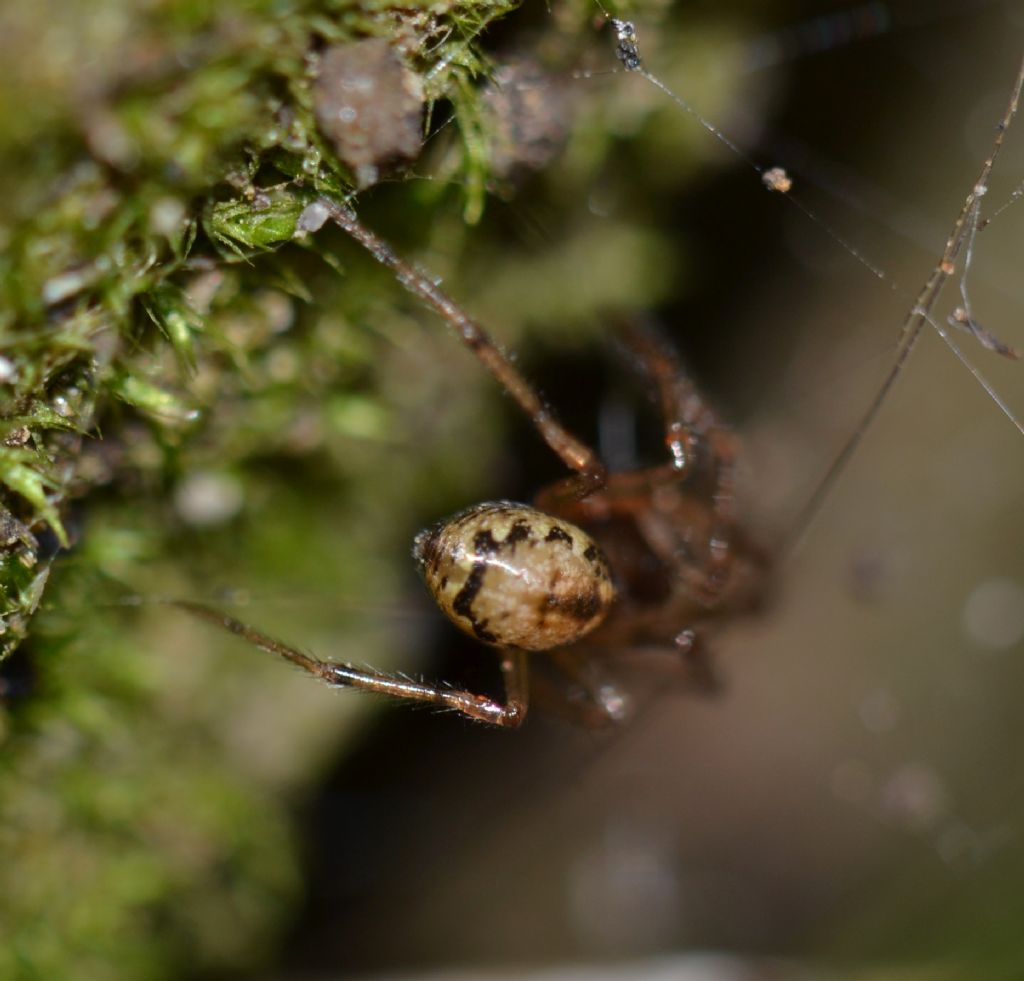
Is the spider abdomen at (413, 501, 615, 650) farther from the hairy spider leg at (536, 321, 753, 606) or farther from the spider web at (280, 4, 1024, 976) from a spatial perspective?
the spider web at (280, 4, 1024, 976)

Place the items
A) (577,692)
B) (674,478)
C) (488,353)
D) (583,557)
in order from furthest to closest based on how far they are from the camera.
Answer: (577,692), (674,478), (583,557), (488,353)

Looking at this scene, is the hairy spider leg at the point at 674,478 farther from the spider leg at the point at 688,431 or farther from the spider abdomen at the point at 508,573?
the spider abdomen at the point at 508,573

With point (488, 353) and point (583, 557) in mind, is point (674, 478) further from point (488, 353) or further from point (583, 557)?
point (488, 353)

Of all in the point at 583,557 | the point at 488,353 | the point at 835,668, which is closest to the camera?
the point at 488,353

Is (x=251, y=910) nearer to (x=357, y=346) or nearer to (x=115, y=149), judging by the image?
(x=357, y=346)

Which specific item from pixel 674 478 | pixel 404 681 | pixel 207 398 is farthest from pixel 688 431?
pixel 207 398

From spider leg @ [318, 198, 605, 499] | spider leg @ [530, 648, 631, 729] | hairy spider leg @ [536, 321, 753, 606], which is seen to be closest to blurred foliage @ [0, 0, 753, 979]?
spider leg @ [318, 198, 605, 499]

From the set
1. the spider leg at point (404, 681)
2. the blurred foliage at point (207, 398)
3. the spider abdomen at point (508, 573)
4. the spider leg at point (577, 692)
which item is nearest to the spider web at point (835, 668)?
the spider leg at point (577, 692)
